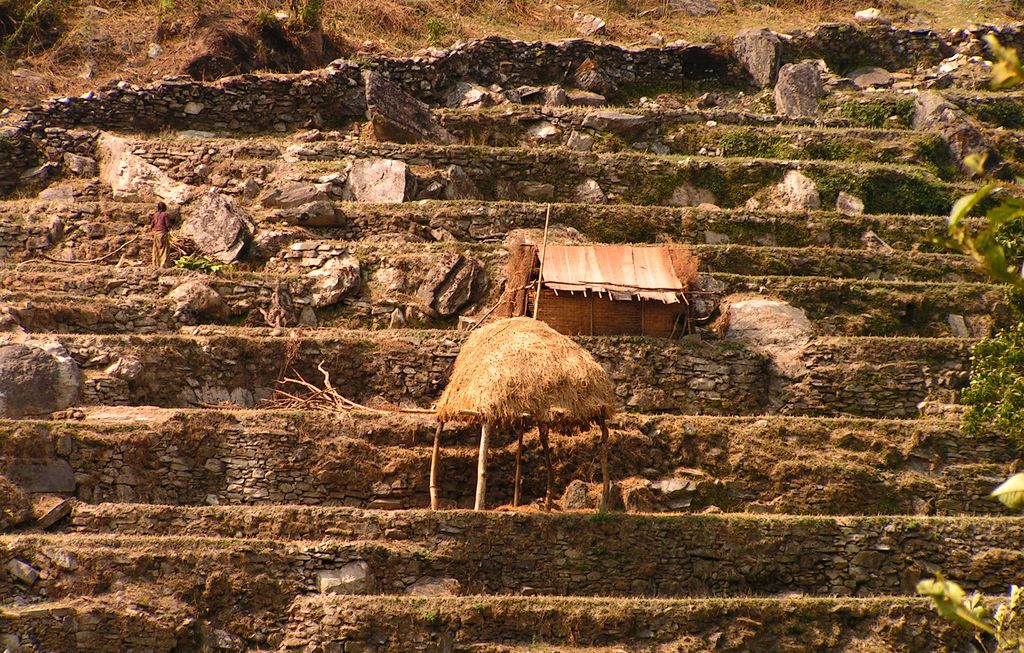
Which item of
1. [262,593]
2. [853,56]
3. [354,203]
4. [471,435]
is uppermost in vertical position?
[853,56]

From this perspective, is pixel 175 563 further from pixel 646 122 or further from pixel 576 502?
pixel 646 122

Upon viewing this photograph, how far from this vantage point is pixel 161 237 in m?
20.8

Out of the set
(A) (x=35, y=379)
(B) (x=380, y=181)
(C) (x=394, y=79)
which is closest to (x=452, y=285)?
(B) (x=380, y=181)

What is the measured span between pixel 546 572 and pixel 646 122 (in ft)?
45.0

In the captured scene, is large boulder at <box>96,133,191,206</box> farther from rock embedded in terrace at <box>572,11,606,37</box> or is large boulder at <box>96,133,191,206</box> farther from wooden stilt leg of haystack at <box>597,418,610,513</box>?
rock embedded in terrace at <box>572,11,606,37</box>

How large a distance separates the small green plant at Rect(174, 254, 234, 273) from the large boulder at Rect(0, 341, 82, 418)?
352 cm

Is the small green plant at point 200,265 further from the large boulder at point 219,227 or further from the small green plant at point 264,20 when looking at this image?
the small green plant at point 264,20

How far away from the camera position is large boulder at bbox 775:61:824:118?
2817cm

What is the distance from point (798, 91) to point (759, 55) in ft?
6.06

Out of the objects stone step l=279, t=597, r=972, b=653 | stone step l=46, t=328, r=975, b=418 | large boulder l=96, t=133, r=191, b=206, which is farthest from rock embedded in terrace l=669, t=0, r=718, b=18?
stone step l=279, t=597, r=972, b=653

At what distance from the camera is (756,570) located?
15.4m

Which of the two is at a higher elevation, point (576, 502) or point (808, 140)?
point (808, 140)

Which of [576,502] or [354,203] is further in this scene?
[354,203]

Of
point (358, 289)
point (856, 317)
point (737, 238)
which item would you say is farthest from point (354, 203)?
point (856, 317)
